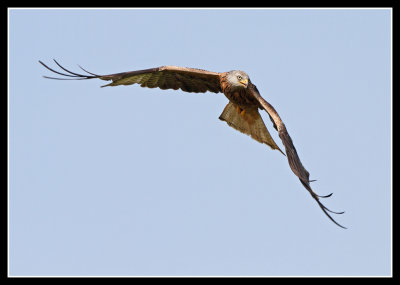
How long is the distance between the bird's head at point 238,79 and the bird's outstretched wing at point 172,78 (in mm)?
634

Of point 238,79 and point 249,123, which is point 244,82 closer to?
point 238,79

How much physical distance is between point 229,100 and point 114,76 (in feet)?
6.84

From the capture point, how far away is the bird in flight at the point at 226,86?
11.9 meters

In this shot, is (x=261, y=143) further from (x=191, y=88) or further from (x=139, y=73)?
(x=139, y=73)

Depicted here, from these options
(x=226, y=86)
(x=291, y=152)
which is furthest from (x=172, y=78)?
(x=291, y=152)

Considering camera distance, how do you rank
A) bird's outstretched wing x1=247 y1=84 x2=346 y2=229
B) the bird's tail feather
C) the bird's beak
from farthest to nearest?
the bird's tail feather, the bird's beak, bird's outstretched wing x1=247 y1=84 x2=346 y2=229

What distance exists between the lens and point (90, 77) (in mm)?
12477

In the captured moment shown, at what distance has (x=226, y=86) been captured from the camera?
39.7 ft

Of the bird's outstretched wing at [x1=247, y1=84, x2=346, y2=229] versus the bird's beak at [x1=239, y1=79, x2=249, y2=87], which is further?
the bird's beak at [x1=239, y1=79, x2=249, y2=87]

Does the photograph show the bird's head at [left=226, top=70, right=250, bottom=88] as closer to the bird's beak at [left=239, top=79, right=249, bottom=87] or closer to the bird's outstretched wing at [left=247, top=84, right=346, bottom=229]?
the bird's beak at [left=239, top=79, right=249, bottom=87]

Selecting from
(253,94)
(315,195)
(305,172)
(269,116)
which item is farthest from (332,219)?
(253,94)

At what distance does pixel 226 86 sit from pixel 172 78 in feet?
4.69

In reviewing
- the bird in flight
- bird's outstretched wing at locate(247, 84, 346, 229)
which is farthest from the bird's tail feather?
bird's outstretched wing at locate(247, 84, 346, 229)

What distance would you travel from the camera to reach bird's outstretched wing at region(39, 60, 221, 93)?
41.8 feet
